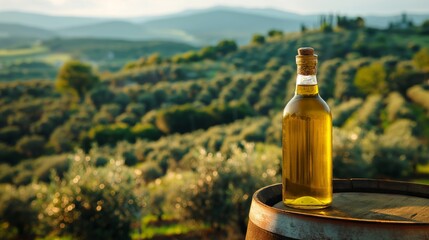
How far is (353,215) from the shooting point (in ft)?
9.36

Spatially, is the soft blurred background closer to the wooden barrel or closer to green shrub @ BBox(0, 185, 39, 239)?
green shrub @ BBox(0, 185, 39, 239)

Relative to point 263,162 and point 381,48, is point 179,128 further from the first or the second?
point 381,48

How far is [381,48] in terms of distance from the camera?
2995 inches

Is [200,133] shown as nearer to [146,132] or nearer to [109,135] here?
[146,132]

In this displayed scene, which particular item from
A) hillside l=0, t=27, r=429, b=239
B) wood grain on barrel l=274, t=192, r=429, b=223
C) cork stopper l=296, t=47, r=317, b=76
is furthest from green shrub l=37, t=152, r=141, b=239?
cork stopper l=296, t=47, r=317, b=76

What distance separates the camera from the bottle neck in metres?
2.80

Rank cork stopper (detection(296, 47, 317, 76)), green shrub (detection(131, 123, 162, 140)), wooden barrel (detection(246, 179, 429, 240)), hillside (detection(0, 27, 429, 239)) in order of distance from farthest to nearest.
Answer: green shrub (detection(131, 123, 162, 140)), hillside (detection(0, 27, 429, 239)), cork stopper (detection(296, 47, 317, 76)), wooden barrel (detection(246, 179, 429, 240))

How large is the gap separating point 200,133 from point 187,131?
9282mm

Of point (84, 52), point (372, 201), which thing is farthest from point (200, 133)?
point (84, 52)

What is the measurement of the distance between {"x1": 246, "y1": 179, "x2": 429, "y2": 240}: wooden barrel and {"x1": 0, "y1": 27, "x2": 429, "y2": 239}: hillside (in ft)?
36.2

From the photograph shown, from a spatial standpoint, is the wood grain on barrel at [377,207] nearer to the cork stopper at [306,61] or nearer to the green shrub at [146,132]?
the cork stopper at [306,61]

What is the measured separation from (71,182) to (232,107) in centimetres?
3596

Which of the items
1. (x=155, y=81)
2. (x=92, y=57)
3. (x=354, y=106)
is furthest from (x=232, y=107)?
(x=92, y=57)

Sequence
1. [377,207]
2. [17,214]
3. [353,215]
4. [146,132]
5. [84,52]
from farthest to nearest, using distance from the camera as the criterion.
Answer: [84,52], [146,132], [17,214], [377,207], [353,215]
